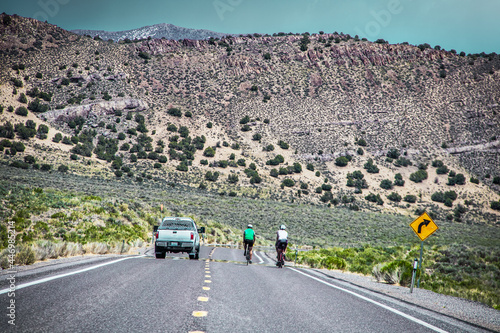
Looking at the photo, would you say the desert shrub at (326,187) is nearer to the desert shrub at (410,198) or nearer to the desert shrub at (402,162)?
the desert shrub at (410,198)

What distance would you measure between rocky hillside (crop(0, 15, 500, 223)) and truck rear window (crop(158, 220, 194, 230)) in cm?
4877

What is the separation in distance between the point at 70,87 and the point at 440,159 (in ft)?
286

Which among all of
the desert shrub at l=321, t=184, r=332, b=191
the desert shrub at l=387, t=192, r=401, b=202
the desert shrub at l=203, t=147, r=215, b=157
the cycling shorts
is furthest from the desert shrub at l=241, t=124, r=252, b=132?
the cycling shorts

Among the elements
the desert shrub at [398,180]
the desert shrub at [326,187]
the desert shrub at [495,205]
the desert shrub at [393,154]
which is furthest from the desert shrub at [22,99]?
the desert shrub at [495,205]

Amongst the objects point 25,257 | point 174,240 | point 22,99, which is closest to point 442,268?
point 174,240

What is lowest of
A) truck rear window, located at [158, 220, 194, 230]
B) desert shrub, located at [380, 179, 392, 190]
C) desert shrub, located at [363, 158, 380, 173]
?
truck rear window, located at [158, 220, 194, 230]

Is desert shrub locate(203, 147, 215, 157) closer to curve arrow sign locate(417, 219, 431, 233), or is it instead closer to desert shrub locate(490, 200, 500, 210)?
desert shrub locate(490, 200, 500, 210)

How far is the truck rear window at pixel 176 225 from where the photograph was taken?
17141 millimetres

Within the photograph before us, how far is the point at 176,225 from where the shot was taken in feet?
59.4

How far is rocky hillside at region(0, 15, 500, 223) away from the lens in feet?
238

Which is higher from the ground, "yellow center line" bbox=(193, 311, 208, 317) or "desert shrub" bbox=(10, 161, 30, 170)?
"desert shrub" bbox=(10, 161, 30, 170)

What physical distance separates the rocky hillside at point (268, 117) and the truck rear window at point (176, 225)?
4877 cm

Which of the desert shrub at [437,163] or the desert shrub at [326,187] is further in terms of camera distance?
the desert shrub at [437,163]

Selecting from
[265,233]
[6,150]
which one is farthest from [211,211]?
[6,150]
